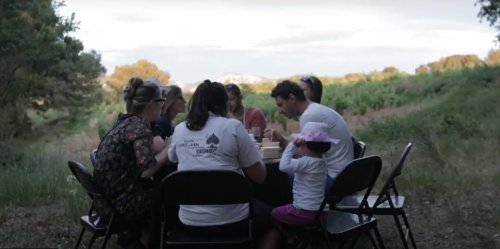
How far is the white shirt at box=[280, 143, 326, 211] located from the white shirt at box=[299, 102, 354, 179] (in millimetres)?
830

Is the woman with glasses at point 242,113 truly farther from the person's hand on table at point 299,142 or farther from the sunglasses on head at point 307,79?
the person's hand on table at point 299,142

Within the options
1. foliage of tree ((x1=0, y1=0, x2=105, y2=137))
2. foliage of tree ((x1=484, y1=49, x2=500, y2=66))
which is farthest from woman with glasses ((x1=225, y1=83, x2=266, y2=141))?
foliage of tree ((x1=484, y1=49, x2=500, y2=66))

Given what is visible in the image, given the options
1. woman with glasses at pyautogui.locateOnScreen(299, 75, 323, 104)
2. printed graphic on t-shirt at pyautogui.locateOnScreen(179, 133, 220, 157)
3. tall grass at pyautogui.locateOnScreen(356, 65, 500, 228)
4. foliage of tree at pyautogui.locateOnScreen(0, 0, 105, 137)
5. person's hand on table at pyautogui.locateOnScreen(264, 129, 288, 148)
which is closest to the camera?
printed graphic on t-shirt at pyautogui.locateOnScreen(179, 133, 220, 157)

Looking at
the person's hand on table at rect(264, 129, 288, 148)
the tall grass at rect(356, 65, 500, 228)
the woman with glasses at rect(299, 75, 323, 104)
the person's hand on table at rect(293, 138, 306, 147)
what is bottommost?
the tall grass at rect(356, 65, 500, 228)

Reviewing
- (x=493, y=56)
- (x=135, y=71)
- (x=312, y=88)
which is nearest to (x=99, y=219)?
(x=312, y=88)

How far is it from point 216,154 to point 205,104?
307 millimetres

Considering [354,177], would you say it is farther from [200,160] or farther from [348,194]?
[200,160]

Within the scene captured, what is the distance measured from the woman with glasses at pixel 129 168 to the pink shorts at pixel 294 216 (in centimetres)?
79

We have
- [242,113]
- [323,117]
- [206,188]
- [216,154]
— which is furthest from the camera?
[242,113]

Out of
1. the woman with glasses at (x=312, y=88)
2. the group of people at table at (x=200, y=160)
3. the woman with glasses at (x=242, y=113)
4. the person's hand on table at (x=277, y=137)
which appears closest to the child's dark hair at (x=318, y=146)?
the group of people at table at (x=200, y=160)

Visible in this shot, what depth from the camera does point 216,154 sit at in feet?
11.6

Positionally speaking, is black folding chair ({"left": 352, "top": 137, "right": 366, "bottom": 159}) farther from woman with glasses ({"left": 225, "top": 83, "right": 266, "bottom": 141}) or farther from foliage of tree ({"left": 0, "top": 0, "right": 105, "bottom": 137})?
foliage of tree ({"left": 0, "top": 0, "right": 105, "bottom": 137})

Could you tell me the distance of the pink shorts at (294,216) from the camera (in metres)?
3.76

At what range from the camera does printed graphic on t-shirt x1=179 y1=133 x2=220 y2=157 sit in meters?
3.54
